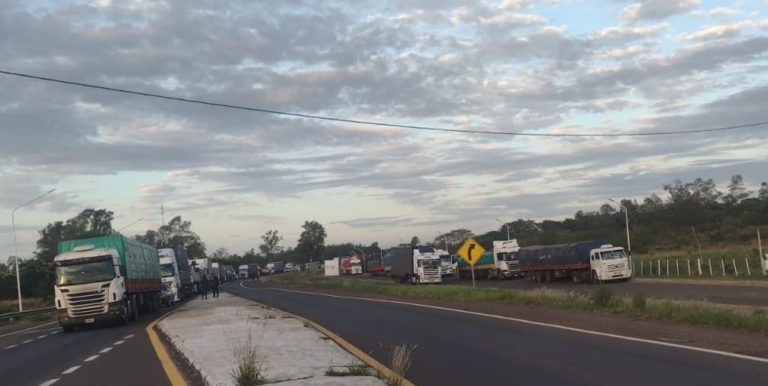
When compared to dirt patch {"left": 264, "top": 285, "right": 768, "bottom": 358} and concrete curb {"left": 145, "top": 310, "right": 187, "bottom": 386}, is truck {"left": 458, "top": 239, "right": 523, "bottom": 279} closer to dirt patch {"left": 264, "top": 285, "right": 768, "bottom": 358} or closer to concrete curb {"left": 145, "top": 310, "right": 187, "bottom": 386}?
dirt patch {"left": 264, "top": 285, "right": 768, "bottom": 358}

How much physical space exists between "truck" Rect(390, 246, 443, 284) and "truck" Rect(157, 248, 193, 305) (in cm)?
1886

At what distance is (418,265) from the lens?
6444 centimetres

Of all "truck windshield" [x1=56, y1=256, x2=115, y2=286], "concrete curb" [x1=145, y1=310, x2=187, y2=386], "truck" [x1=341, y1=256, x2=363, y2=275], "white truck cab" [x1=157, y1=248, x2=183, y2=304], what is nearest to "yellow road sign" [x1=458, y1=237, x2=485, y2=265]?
"truck windshield" [x1=56, y1=256, x2=115, y2=286]

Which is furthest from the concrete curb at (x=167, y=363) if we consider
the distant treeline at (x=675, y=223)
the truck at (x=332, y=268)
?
the truck at (x=332, y=268)

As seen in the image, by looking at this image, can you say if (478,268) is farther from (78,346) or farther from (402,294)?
(78,346)

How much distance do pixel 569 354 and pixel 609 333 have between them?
12.3 ft

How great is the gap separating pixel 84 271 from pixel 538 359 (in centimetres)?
2038

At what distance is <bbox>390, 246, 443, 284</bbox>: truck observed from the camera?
6394cm

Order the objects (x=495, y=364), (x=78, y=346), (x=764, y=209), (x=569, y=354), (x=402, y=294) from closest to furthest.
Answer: (x=495, y=364), (x=569, y=354), (x=78, y=346), (x=402, y=294), (x=764, y=209)

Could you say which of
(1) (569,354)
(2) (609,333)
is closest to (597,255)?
(2) (609,333)

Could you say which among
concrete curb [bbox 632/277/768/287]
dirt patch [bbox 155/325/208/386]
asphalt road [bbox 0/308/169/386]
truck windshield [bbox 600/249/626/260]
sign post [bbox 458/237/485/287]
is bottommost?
concrete curb [bbox 632/277/768/287]

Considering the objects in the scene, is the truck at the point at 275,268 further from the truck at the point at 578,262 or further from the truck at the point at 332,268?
the truck at the point at 578,262

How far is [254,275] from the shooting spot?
140m

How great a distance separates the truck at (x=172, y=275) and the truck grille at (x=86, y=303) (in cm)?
1917
